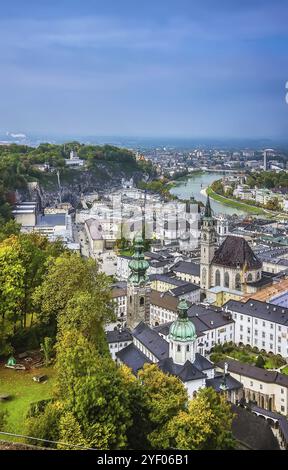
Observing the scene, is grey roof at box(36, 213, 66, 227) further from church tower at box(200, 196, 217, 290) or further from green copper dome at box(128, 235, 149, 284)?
green copper dome at box(128, 235, 149, 284)

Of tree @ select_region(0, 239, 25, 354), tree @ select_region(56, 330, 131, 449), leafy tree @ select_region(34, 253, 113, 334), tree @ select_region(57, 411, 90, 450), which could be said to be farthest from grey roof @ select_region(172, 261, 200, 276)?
tree @ select_region(57, 411, 90, 450)

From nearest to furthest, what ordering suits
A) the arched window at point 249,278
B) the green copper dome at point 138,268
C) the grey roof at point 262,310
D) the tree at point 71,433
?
the tree at point 71,433 → the green copper dome at point 138,268 → the grey roof at point 262,310 → the arched window at point 249,278

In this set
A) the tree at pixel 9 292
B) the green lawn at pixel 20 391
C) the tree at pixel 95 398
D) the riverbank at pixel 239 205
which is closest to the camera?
the tree at pixel 95 398

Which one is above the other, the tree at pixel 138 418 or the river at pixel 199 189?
the tree at pixel 138 418

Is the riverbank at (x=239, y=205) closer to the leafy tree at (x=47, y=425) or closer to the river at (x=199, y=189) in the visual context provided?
the river at (x=199, y=189)

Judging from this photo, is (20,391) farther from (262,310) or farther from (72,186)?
(72,186)

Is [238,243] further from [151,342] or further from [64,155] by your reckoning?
[64,155]

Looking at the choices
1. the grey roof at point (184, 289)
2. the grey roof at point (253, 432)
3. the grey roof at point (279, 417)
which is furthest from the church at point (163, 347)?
the grey roof at point (184, 289)
